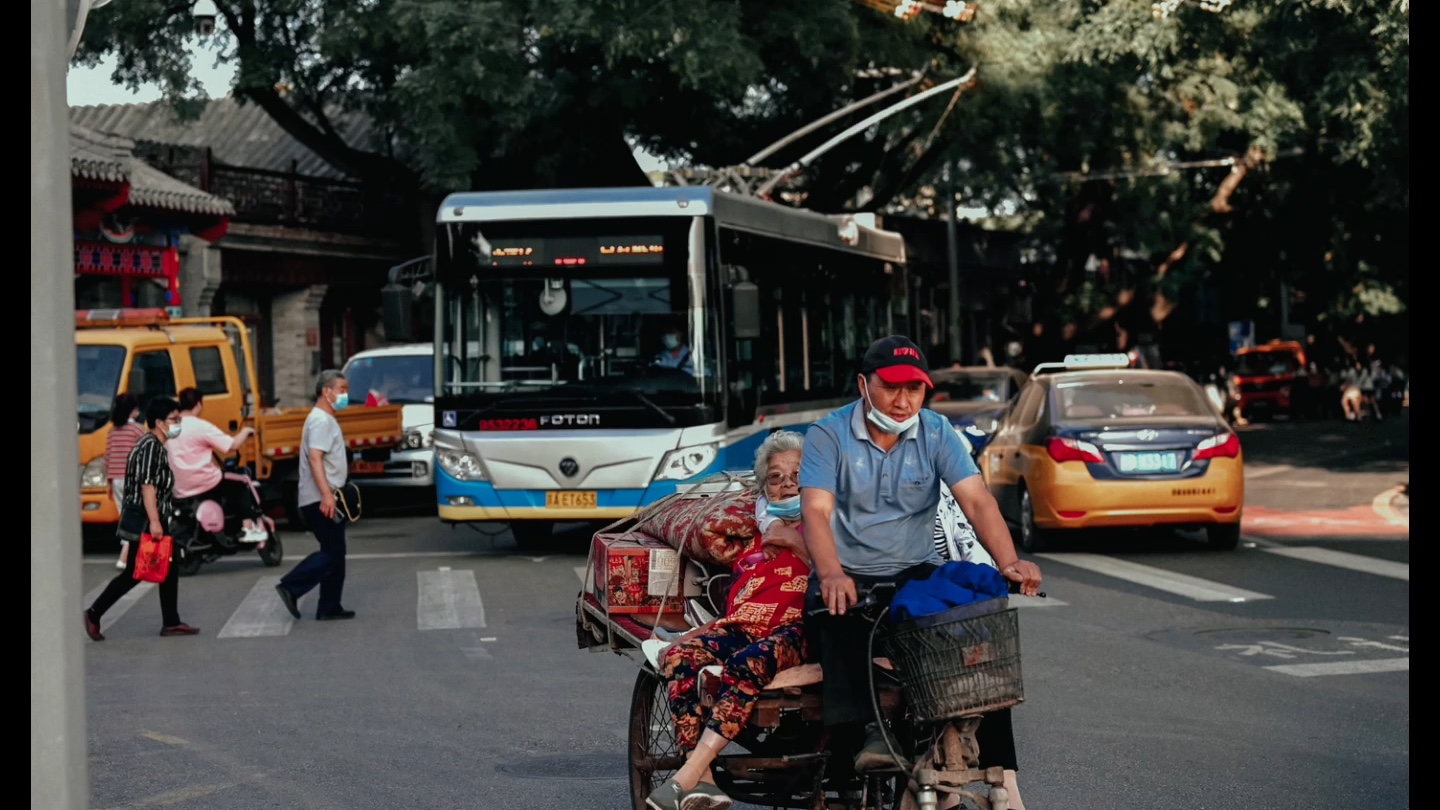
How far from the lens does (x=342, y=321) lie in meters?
36.8

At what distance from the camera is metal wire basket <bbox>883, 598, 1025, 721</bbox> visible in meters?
5.61

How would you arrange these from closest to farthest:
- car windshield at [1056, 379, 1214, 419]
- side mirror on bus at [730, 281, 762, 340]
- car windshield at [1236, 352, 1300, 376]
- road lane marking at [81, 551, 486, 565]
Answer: side mirror on bus at [730, 281, 762, 340], car windshield at [1056, 379, 1214, 419], road lane marking at [81, 551, 486, 565], car windshield at [1236, 352, 1300, 376]

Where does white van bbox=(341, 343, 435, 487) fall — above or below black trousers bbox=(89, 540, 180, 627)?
above

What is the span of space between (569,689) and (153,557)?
3802 millimetres

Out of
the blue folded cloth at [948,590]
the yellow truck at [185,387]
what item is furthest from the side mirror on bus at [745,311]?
the blue folded cloth at [948,590]

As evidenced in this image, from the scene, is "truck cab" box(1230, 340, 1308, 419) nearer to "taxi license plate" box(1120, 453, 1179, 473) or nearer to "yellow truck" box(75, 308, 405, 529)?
"yellow truck" box(75, 308, 405, 529)

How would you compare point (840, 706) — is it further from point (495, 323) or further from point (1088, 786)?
point (495, 323)

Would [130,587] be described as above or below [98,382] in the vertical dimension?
below

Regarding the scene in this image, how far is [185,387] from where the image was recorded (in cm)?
1889

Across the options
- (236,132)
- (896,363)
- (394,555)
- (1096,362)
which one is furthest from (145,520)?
(236,132)

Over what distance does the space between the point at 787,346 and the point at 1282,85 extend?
15837 mm

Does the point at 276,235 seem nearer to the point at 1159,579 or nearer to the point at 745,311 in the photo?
the point at 745,311

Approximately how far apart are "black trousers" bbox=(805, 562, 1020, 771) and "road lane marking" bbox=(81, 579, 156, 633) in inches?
348

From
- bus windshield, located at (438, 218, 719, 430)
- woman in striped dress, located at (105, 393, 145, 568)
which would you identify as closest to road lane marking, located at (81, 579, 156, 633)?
woman in striped dress, located at (105, 393, 145, 568)
